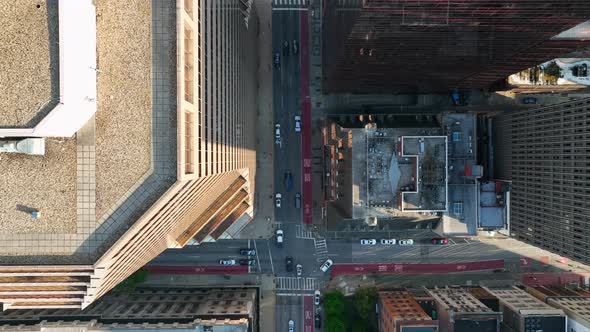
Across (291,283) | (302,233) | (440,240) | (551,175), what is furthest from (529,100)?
(291,283)

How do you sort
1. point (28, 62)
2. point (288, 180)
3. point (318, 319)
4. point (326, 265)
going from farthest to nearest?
point (318, 319), point (326, 265), point (288, 180), point (28, 62)

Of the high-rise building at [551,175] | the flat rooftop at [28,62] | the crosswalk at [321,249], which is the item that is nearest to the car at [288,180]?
the crosswalk at [321,249]

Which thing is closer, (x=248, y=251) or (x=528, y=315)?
(x=528, y=315)

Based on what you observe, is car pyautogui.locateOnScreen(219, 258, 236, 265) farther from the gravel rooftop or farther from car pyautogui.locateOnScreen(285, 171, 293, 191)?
the gravel rooftop

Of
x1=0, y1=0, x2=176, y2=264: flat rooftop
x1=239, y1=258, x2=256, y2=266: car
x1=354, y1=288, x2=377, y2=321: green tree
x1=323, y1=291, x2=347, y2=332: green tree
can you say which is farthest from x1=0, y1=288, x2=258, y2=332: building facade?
x1=0, y1=0, x2=176, y2=264: flat rooftop

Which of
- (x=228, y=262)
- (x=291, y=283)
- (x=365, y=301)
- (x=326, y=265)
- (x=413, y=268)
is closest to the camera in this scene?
(x=365, y=301)

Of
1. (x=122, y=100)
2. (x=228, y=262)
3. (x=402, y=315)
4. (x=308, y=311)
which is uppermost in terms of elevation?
(x=122, y=100)

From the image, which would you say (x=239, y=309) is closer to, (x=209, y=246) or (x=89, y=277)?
(x=209, y=246)

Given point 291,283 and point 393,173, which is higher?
point 393,173

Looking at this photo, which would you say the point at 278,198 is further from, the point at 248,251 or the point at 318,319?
the point at 318,319
